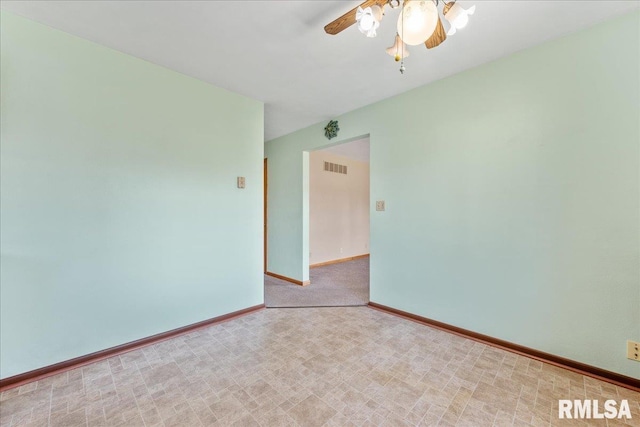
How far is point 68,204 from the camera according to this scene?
6.34ft

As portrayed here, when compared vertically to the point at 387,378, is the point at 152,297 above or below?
above

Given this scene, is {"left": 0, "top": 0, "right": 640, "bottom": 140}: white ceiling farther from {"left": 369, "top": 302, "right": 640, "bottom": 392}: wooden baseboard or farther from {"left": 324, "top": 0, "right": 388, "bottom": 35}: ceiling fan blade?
{"left": 369, "top": 302, "right": 640, "bottom": 392}: wooden baseboard

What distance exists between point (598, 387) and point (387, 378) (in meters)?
1.40

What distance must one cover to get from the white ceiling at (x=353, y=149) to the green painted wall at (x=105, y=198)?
2.44m

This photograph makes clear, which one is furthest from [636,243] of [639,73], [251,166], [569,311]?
[251,166]

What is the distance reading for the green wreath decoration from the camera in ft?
11.6

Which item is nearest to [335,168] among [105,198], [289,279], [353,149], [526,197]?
[353,149]

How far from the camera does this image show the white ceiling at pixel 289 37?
166 centimetres

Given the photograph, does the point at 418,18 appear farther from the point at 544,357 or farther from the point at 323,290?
the point at 323,290

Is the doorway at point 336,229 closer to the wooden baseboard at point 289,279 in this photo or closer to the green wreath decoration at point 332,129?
the wooden baseboard at point 289,279

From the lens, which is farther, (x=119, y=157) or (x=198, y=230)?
(x=198, y=230)

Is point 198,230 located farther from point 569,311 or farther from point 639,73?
point 639,73

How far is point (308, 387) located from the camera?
1727 millimetres

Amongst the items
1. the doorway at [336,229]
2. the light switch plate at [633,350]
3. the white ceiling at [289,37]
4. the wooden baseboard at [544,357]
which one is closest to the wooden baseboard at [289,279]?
the doorway at [336,229]
